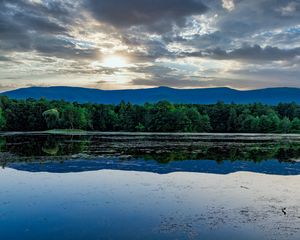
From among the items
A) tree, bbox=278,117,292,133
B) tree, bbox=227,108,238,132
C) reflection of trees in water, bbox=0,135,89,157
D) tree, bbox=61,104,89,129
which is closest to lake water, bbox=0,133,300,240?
reflection of trees in water, bbox=0,135,89,157

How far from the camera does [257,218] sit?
1294cm

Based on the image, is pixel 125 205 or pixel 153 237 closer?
pixel 153 237

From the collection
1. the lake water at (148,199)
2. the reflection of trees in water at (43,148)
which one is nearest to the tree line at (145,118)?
the reflection of trees in water at (43,148)

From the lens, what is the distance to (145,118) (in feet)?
339

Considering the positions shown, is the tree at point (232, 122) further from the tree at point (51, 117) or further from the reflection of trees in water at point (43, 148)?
the reflection of trees in water at point (43, 148)

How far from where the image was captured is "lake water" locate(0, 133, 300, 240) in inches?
455

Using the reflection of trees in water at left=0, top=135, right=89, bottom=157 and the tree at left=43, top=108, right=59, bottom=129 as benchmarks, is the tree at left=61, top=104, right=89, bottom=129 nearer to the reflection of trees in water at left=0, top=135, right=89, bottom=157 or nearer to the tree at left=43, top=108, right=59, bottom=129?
the tree at left=43, top=108, right=59, bottom=129

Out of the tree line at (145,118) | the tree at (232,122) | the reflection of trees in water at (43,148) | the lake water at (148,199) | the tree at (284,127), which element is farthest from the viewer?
the tree at (232,122)

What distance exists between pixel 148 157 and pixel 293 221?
18999 millimetres

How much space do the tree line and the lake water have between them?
69.8 meters

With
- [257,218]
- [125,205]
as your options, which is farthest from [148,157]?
[257,218]

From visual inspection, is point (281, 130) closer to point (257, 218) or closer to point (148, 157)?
point (148, 157)

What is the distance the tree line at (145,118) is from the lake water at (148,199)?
69807mm

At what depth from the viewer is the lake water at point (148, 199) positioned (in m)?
11.5
